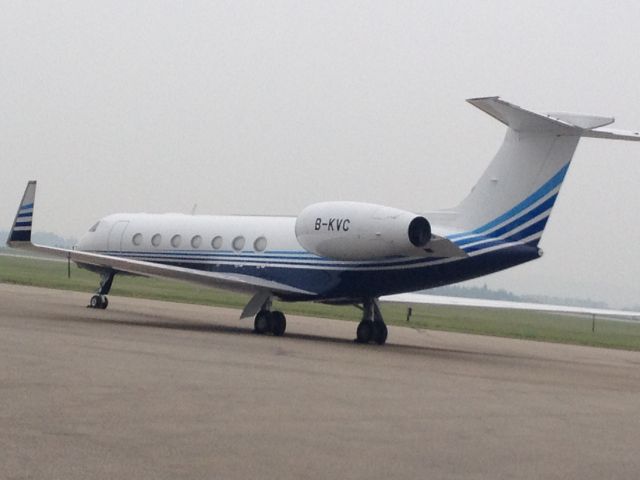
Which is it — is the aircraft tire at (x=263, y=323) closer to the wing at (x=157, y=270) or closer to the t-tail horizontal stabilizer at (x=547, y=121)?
the wing at (x=157, y=270)

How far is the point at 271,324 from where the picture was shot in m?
25.0

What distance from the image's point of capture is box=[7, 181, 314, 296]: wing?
81.8 feet

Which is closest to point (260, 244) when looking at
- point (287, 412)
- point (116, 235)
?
point (116, 235)

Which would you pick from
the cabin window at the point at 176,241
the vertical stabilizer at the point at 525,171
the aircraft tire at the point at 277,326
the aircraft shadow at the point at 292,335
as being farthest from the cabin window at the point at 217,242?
the vertical stabilizer at the point at 525,171

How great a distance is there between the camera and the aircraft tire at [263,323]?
983 inches

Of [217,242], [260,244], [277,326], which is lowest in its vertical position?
[277,326]

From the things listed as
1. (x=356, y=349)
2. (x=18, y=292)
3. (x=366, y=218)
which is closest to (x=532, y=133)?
(x=366, y=218)

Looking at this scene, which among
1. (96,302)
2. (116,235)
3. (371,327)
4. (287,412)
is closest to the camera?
(287,412)

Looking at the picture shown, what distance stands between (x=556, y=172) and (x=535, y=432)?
11139mm

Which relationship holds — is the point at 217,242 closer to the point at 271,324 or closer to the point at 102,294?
the point at 271,324

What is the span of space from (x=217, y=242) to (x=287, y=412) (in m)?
16.7

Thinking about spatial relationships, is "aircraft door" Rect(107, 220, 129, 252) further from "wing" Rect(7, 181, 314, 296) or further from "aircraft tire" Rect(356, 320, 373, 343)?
"aircraft tire" Rect(356, 320, 373, 343)

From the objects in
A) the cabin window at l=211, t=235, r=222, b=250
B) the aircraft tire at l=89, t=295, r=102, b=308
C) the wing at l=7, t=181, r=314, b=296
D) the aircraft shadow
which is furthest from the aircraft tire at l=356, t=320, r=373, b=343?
the aircraft tire at l=89, t=295, r=102, b=308

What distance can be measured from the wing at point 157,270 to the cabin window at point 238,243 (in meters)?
0.77
